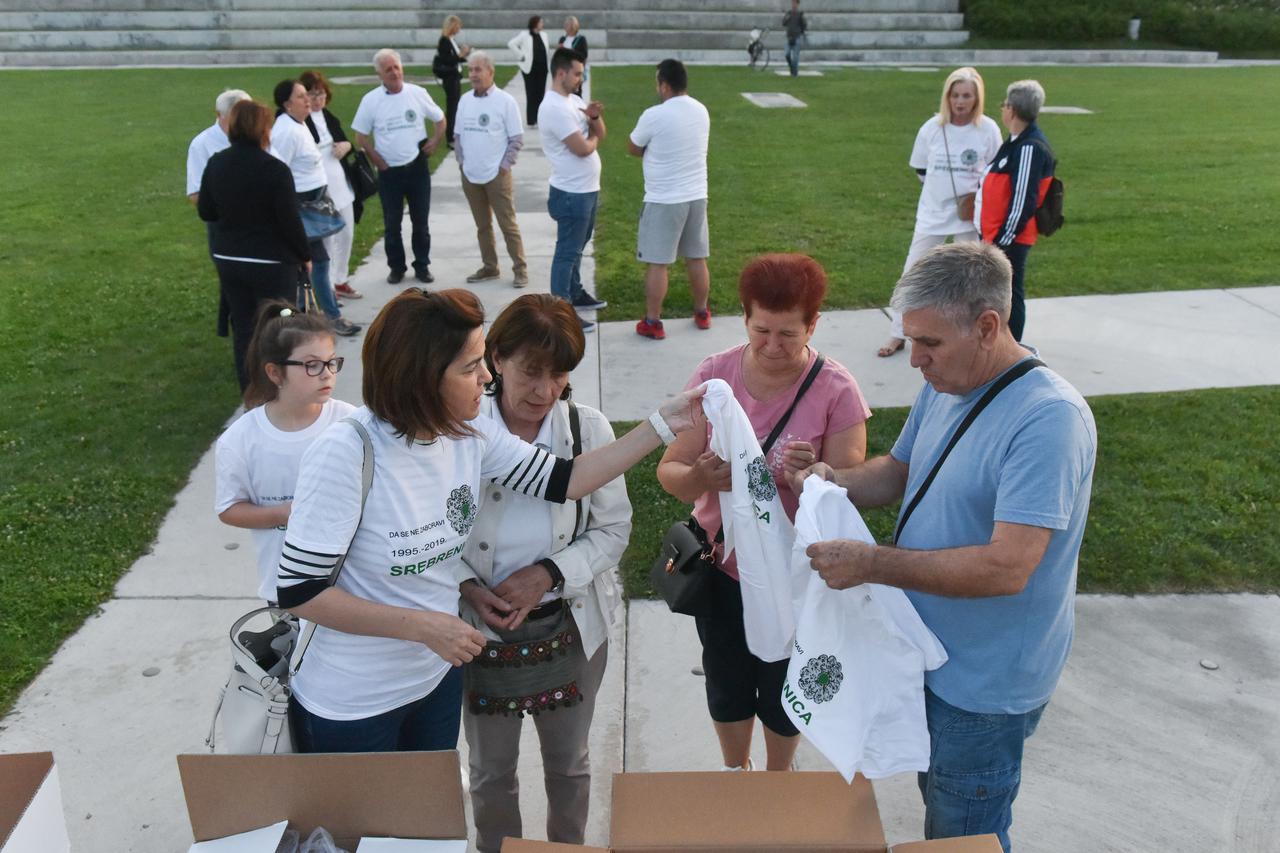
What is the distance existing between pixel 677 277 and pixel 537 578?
6793 millimetres

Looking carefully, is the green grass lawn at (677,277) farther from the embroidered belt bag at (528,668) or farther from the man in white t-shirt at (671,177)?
the embroidered belt bag at (528,668)

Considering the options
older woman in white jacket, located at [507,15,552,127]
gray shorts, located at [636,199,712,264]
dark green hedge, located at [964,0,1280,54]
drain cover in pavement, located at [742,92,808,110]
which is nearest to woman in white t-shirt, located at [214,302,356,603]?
gray shorts, located at [636,199,712,264]

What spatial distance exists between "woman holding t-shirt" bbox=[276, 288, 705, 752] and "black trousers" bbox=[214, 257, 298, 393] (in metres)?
3.95

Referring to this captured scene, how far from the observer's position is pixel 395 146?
891cm

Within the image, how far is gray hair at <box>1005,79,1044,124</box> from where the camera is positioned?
257 inches

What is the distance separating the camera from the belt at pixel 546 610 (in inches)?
114

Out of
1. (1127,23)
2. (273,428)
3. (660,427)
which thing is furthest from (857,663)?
(1127,23)

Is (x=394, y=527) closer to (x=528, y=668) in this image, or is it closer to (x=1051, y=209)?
(x=528, y=668)

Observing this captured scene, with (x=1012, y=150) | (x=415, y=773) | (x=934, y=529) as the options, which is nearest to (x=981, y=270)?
(x=934, y=529)

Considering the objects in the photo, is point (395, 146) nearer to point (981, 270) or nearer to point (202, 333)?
point (202, 333)

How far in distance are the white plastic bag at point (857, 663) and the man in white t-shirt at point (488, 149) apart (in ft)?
22.6

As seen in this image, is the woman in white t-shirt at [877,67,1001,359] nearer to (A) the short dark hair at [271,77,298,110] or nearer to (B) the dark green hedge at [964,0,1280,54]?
(A) the short dark hair at [271,77,298,110]

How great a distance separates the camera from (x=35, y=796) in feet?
6.91

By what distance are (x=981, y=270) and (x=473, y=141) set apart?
715cm
